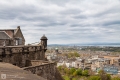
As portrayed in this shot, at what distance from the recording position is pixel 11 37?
2738 cm

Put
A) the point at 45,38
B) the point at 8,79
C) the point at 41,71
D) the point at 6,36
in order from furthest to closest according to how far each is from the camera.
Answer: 1. the point at 6,36
2. the point at 45,38
3. the point at 41,71
4. the point at 8,79

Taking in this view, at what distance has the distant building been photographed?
25.5m

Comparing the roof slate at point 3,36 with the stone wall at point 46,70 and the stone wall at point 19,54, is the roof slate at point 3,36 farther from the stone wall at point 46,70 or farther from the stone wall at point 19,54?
the stone wall at point 46,70

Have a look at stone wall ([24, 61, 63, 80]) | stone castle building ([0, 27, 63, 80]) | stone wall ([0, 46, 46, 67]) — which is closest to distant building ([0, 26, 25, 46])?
stone castle building ([0, 27, 63, 80])

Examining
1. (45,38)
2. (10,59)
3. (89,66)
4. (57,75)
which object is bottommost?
(89,66)

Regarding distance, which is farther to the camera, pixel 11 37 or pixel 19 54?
pixel 11 37

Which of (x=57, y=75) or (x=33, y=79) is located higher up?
(x=33, y=79)

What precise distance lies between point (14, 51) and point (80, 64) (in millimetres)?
145668

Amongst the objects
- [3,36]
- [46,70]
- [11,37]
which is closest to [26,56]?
[46,70]

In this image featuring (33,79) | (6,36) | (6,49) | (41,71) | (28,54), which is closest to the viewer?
(33,79)

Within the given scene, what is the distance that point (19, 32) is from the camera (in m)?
29.5

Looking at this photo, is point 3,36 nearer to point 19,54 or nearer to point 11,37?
point 11,37

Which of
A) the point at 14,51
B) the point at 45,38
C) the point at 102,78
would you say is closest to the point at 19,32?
the point at 45,38

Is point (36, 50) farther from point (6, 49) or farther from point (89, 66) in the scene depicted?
point (89, 66)
